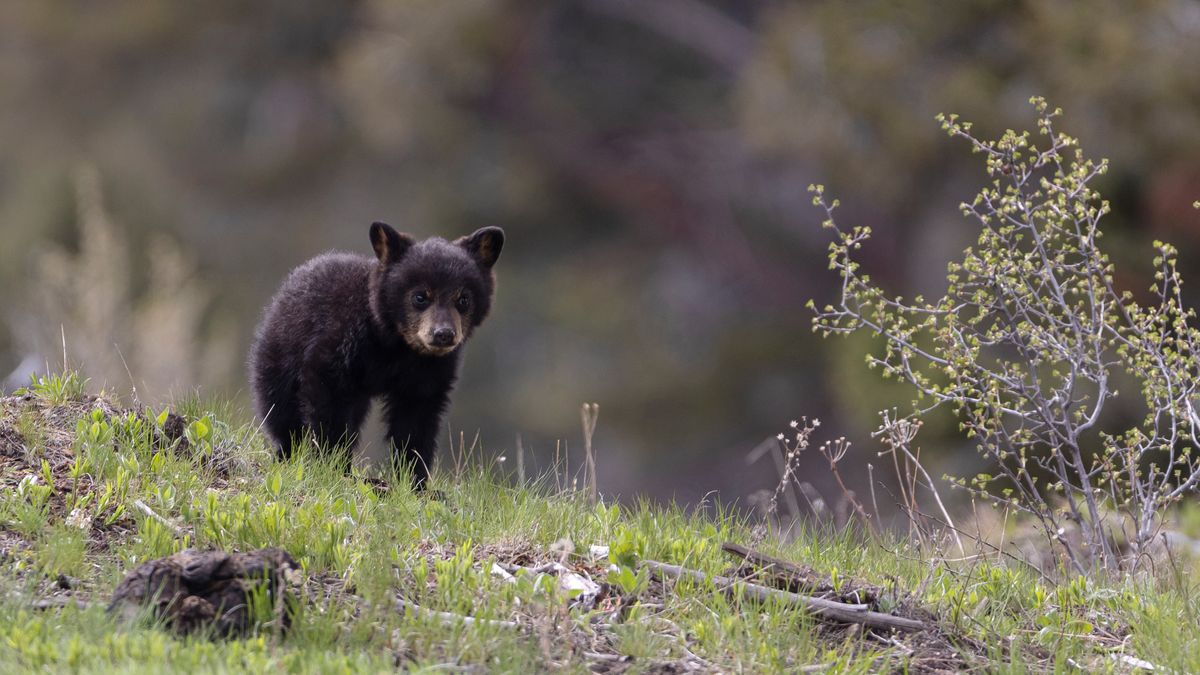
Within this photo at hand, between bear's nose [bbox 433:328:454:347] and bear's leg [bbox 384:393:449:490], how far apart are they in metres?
0.45

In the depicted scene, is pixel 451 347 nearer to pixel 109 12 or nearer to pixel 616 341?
pixel 616 341

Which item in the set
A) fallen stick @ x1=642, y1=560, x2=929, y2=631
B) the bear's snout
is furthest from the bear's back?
fallen stick @ x1=642, y1=560, x2=929, y2=631

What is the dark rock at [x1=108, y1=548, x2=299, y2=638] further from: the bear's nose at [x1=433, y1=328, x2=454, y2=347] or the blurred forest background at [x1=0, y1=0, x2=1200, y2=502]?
the blurred forest background at [x1=0, y1=0, x2=1200, y2=502]

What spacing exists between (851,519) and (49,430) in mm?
3344

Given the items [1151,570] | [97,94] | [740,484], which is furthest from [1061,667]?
[97,94]

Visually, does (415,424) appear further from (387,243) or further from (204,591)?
(204,591)

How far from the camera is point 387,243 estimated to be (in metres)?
7.57

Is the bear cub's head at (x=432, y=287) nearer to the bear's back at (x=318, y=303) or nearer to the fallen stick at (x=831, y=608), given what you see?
the bear's back at (x=318, y=303)

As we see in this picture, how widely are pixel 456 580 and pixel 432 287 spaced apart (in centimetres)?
265

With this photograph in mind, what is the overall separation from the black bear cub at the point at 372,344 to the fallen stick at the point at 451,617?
2241mm

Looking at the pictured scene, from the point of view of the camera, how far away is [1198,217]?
1401 cm

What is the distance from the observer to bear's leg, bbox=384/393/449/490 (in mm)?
7547

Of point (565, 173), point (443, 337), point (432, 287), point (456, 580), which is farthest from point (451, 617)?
point (565, 173)

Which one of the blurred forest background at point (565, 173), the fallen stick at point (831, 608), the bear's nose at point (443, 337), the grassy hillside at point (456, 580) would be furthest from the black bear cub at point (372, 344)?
the blurred forest background at point (565, 173)
